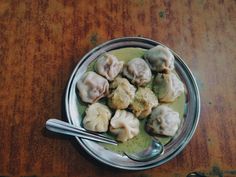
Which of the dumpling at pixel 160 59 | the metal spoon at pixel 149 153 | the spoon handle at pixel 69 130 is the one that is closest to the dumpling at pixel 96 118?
the spoon handle at pixel 69 130

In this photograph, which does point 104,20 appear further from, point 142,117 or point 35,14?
point 142,117

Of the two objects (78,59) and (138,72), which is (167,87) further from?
(78,59)

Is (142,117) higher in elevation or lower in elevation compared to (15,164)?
higher

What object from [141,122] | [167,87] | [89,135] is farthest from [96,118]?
[167,87]

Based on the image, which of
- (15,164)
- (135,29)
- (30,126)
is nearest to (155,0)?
(135,29)

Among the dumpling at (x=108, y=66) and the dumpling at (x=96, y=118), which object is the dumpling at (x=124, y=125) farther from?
the dumpling at (x=108, y=66)

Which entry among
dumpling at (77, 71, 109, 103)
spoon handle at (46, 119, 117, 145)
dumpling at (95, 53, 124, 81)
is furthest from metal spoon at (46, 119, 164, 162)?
dumpling at (95, 53, 124, 81)
